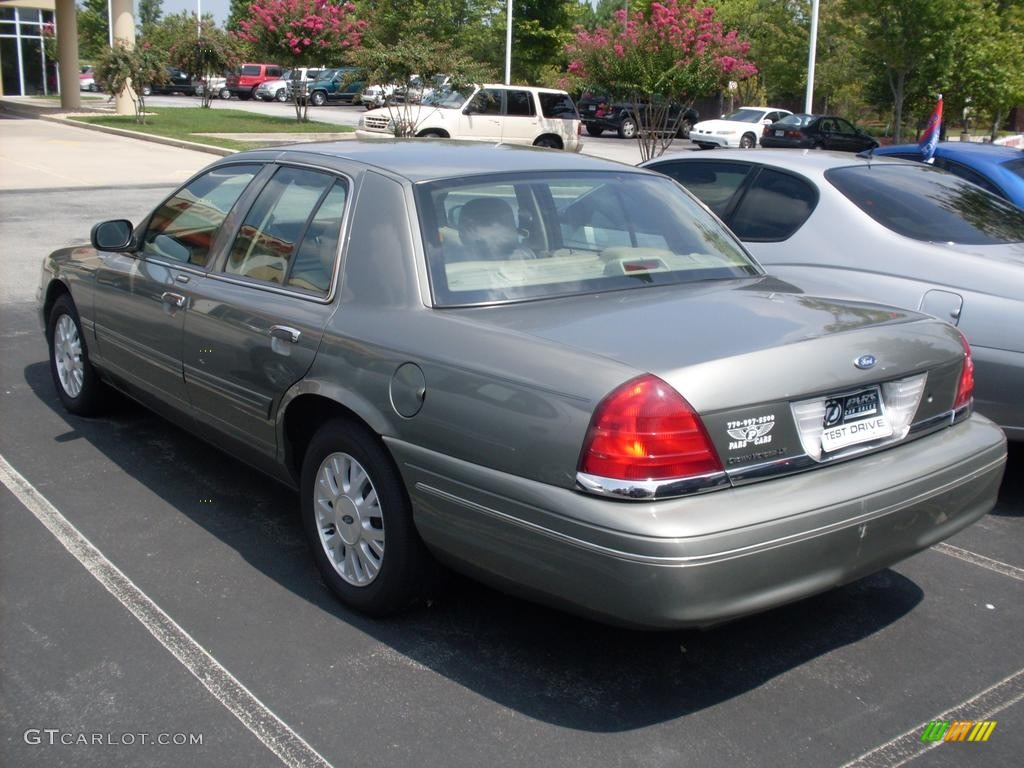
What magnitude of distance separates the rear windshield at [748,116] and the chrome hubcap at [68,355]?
32.5 metres

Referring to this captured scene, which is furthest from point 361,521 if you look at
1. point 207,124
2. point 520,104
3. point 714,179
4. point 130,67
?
point 130,67

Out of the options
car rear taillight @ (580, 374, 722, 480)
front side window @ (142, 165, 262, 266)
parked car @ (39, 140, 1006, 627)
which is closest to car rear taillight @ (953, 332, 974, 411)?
parked car @ (39, 140, 1006, 627)

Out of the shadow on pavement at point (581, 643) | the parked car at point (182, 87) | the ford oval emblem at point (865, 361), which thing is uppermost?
the parked car at point (182, 87)

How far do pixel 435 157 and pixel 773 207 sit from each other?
260 centimetres

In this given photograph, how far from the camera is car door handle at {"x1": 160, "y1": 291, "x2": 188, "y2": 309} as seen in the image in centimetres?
472

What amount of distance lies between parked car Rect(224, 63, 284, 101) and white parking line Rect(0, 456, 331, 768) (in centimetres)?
5598

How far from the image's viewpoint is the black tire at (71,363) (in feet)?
19.3

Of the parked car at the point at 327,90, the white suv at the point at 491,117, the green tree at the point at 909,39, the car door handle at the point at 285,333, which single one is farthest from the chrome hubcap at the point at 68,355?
the parked car at the point at 327,90

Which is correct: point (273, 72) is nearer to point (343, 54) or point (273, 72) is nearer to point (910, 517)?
point (343, 54)

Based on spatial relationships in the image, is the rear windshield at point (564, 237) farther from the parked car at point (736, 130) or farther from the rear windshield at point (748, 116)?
the rear windshield at point (748, 116)

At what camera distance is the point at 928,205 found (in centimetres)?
603

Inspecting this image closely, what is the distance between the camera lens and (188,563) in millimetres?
4293

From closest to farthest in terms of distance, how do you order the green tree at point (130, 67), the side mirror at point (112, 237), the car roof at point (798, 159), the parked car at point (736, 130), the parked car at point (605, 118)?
the side mirror at point (112, 237) < the car roof at point (798, 159) < the green tree at point (130, 67) < the parked car at point (736, 130) < the parked car at point (605, 118)

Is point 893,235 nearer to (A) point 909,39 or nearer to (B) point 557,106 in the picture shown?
(B) point 557,106
